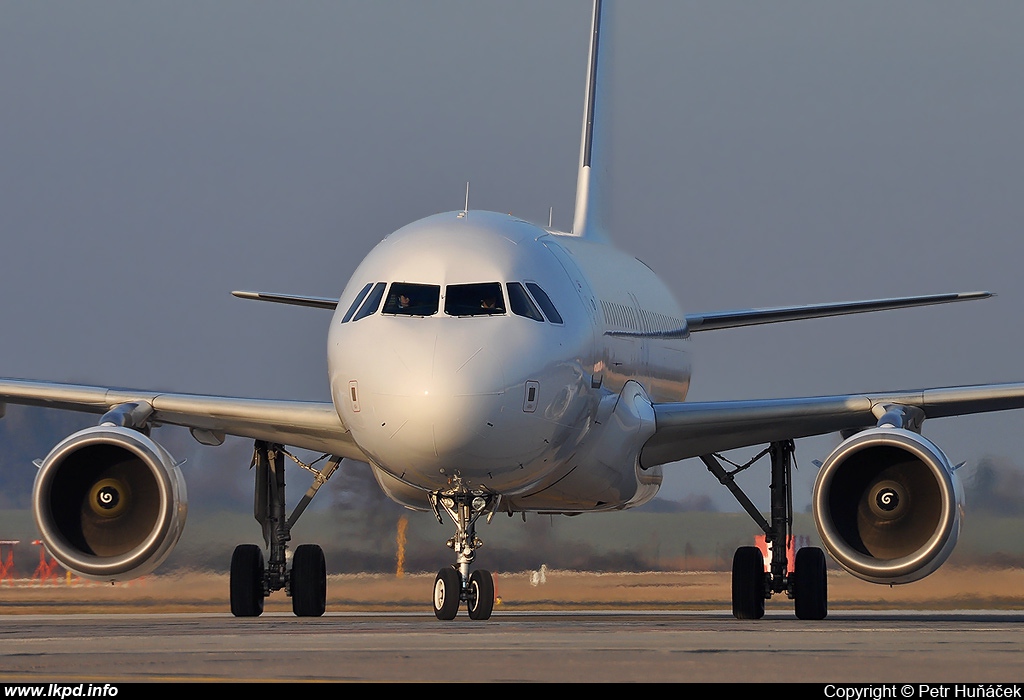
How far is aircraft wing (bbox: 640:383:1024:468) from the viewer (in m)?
17.4

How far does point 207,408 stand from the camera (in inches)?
722

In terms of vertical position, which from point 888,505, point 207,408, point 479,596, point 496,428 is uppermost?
point 207,408

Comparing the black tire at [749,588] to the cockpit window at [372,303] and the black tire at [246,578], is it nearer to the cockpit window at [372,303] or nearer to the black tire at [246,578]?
the black tire at [246,578]

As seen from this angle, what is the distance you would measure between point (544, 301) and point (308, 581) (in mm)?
6459

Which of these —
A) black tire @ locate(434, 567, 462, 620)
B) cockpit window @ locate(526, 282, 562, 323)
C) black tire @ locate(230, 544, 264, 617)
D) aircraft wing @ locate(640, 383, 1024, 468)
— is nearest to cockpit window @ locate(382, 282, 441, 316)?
cockpit window @ locate(526, 282, 562, 323)

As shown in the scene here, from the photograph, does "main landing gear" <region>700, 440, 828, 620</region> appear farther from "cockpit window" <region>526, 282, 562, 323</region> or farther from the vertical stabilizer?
"cockpit window" <region>526, 282, 562, 323</region>

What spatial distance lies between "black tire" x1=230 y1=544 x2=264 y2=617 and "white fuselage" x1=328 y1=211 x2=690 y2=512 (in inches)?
122

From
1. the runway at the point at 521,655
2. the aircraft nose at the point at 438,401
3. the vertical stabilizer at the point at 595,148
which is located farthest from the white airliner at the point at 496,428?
the vertical stabilizer at the point at 595,148

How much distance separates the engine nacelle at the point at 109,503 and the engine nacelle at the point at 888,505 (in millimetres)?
6067

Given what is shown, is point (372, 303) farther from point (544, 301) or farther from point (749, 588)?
point (749, 588)

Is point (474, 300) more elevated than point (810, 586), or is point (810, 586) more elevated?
point (474, 300)

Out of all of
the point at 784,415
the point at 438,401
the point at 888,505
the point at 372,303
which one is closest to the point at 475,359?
the point at 438,401

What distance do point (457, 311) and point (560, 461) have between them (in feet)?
7.21

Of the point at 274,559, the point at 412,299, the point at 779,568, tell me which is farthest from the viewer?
the point at 274,559
